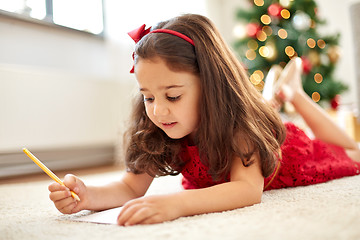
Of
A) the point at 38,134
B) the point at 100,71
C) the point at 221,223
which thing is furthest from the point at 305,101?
the point at 100,71

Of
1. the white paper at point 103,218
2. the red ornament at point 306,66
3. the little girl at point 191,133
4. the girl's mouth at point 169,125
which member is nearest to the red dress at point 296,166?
the little girl at point 191,133

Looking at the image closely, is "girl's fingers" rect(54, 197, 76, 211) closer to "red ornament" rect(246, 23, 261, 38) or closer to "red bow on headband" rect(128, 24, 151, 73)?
"red bow on headband" rect(128, 24, 151, 73)

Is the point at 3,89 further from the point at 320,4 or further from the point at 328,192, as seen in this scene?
the point at 320,4

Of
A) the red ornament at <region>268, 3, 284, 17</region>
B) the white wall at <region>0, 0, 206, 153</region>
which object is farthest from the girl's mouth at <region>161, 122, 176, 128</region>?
the red ornament at <region>268, 3, 284, 17</region>

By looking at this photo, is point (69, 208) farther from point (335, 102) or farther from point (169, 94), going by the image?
point (335, 102)

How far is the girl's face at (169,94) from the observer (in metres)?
0.77

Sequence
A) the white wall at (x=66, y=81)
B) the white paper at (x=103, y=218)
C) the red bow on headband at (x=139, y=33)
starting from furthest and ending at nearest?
the white wall at (x=66, y=81) < the red bow on headband at (x=139, y=33) < the white paper at (x=103, y=218)

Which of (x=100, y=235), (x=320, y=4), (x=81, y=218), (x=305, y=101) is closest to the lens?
(x=100, y=235)

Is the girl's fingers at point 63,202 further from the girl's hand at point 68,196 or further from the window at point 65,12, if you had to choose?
the window at point 65,12

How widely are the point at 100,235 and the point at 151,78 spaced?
12.7 inches

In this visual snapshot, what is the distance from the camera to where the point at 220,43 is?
2.85 feet

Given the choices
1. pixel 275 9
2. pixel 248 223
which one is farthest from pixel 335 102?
pixel 248 223

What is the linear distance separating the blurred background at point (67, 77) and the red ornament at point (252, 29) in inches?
19.4

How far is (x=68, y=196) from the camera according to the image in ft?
2.53
